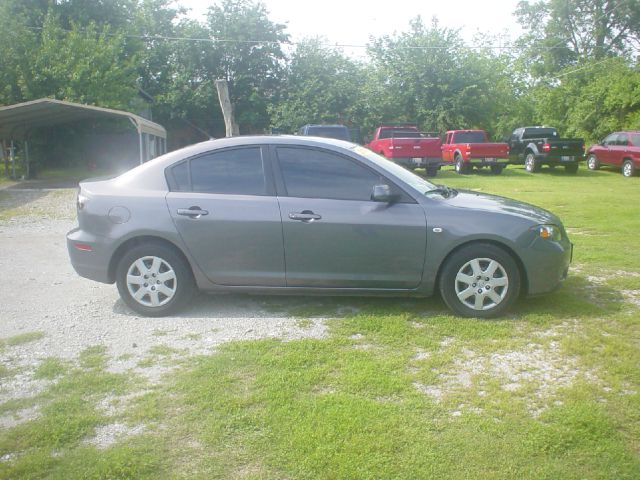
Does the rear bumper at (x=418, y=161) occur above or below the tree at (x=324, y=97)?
below

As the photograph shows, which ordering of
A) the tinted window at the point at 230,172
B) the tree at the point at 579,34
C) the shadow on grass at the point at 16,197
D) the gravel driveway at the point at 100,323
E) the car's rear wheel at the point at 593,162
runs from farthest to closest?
the tree at the point at 579,34 → the car's rear wheel at the point at 593,162 → the shadow on grass at the point at 16,197 → the tinted window at the point at 230,172 → the gravel driveway at the point at 100,323

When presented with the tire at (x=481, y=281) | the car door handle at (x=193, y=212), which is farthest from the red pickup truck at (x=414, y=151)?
the car door handle at (x=193, y=212)

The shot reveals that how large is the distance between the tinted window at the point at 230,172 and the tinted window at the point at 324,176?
243 mm

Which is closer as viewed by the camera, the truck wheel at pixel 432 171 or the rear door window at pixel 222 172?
the rear door window at pixel 222 172

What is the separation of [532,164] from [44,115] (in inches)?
703

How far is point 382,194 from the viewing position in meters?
5.05

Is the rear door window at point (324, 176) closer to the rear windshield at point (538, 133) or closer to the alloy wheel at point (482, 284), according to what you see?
the alloy wheel at point (482, 284)

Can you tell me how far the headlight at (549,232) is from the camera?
511 centimetres

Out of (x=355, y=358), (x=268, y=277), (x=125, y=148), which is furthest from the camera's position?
(x=125, y=148)

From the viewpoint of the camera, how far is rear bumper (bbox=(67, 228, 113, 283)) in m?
5.29

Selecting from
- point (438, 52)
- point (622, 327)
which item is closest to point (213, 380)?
point (622, 327)

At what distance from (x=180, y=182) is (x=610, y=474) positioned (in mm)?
4063

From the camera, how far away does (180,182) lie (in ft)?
17.6

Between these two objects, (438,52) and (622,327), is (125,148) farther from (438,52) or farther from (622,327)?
(622,327)
